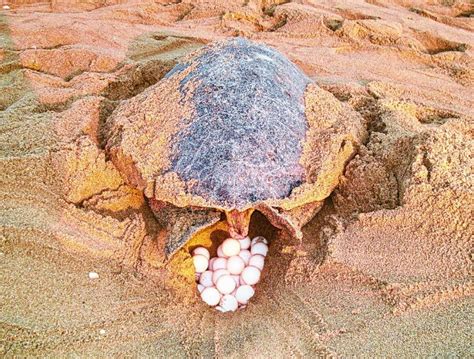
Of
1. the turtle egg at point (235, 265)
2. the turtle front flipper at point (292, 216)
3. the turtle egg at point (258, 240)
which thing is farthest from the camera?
the turtle egg at point (258, 240)

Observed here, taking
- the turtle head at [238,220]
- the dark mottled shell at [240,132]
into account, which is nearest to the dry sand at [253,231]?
the turtle head at [238,220]

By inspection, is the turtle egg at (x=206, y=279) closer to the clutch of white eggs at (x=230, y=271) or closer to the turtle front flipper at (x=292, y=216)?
the clutch of white eggs at (x=230, y=271)

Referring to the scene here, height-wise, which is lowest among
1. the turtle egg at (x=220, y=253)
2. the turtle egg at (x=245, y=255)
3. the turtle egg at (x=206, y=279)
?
the turtle egg at (x=206, y=279)

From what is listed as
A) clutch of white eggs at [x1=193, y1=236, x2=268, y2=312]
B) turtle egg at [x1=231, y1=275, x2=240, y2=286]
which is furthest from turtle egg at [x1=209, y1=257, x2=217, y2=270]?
turtle egg at [x1=231, y1=275, x2=240, y2=286]

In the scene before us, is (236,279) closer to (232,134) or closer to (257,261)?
(257,261)

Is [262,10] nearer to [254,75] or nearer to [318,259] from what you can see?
[254,75]

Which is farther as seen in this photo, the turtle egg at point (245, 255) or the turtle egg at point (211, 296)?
the turtle egg at point (245, 255)
